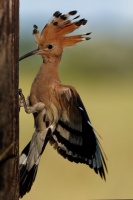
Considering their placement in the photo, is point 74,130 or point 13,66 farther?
point 74,130

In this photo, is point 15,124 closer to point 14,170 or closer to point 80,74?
point 14,170

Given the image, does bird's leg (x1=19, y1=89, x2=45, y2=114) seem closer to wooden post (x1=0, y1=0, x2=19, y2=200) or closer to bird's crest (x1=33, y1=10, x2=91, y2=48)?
bird's crest (x1=33, y1=10, x2=91, y2=48)

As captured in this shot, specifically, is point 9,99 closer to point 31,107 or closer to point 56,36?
point 31,107

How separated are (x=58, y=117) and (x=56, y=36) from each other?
307 millimetres

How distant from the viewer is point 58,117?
112 inches

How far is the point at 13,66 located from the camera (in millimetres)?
1996

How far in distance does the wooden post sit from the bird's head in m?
0.78

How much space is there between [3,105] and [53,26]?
95cm

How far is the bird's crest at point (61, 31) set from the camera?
282 centimetres

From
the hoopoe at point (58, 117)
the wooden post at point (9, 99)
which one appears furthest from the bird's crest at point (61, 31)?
the wooden post at point (9, 99)

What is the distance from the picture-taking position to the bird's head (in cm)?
283

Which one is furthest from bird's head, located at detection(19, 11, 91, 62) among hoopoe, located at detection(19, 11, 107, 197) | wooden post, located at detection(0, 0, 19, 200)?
wooden post, located at detection(0, 0, 19, 200)

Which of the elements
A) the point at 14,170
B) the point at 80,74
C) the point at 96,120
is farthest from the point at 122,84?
the point at 14,170

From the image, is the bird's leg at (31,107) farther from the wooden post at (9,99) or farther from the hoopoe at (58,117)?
the wooden post at (9,99)
